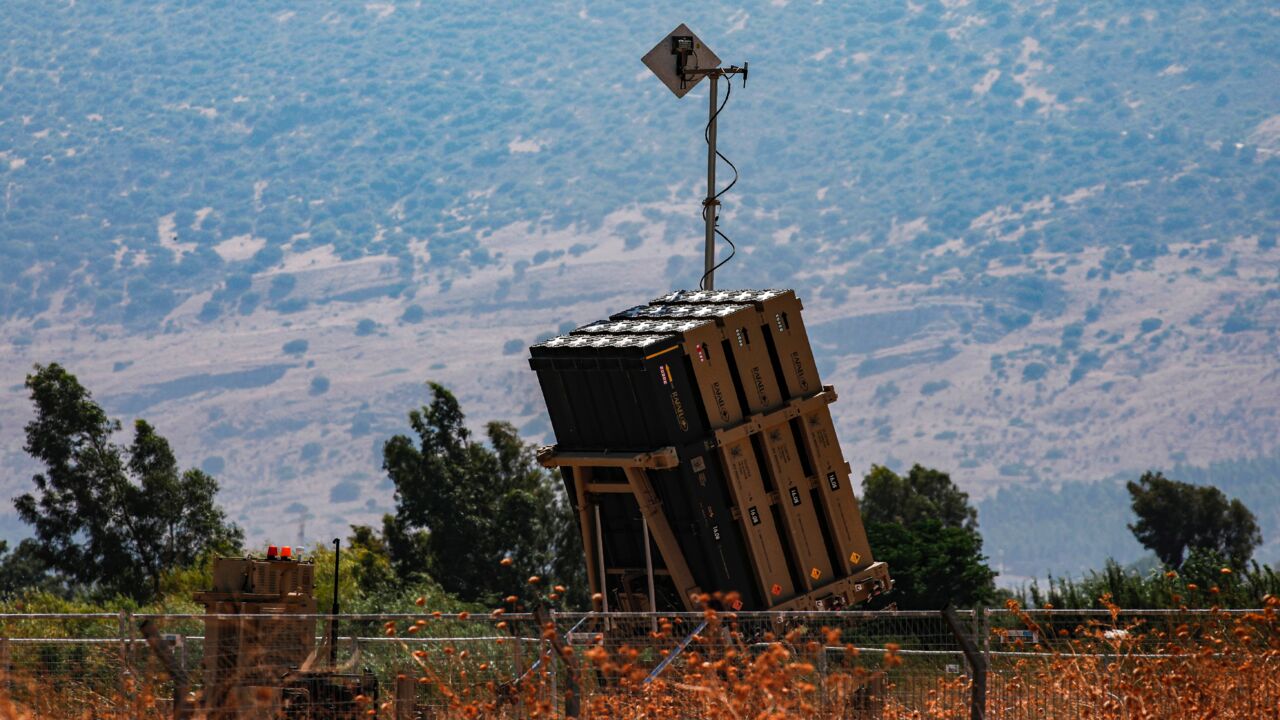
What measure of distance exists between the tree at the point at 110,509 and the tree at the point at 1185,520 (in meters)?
48.0

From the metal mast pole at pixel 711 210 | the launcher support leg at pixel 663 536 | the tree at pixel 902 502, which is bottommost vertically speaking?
the launcher support leg at pixel 663 536

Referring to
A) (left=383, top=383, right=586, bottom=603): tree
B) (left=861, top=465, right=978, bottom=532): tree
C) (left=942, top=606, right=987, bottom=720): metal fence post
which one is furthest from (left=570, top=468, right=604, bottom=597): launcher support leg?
(left=861, top=465, right=978, bottom=532): tree

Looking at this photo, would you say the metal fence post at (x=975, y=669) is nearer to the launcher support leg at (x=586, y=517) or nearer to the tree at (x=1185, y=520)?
the launcher support leg at (x=586, y=517)

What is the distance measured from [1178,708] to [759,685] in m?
3.32

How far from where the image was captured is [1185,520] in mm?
82312

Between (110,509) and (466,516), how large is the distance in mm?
10830

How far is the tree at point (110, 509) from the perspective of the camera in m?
48.6

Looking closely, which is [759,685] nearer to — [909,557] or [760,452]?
[760,452]

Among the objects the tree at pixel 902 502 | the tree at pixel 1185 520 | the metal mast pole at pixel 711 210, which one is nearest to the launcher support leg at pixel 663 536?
the metal mast pole at pixel 711 210

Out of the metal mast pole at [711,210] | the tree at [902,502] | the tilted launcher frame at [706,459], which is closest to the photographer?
the tilted launcher frame at [706,459]

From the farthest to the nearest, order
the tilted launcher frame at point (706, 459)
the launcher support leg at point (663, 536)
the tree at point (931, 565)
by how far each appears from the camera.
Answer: the tree at point (931, 565), the launcher support leg at point (663, 536), the tilted launcher frame at point (706, 459)

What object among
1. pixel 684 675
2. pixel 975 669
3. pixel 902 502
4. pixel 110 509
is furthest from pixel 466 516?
pixel 975 669

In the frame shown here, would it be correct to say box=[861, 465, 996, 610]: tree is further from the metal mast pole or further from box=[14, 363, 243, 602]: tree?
the metal mast pole

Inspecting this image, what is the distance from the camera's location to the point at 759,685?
940 centimetres
